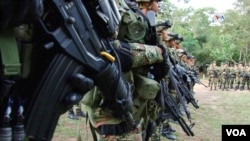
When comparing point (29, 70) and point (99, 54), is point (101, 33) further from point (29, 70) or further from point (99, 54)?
point (29, 70)

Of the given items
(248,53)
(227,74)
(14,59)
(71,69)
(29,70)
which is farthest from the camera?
(248,53)

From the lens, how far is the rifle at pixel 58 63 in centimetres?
154

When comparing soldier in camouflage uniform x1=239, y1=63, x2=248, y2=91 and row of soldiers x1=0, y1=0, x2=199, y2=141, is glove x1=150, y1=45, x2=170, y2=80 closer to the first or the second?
row of soldiers x1=0, y1=0, x2=199, y2=141

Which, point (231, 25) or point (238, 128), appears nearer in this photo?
point (238, 128)

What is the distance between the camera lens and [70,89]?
1630mm

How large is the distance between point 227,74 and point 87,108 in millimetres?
20727

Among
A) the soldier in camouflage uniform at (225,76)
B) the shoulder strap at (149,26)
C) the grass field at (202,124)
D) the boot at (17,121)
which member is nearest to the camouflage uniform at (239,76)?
the soldier in camouflage uniform at (225,76)

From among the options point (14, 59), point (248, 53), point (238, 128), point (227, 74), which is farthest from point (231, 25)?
point (14, 59)

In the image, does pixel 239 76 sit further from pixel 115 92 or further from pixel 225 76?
pixel 115 92

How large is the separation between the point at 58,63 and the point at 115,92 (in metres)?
0.71

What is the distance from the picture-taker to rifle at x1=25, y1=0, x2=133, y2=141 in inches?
60.7

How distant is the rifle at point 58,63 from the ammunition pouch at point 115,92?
0.19 metres

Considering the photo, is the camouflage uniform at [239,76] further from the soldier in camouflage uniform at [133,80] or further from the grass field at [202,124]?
the soldier in camouflage uniform at [133,80]

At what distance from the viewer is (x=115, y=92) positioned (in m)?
2.24
